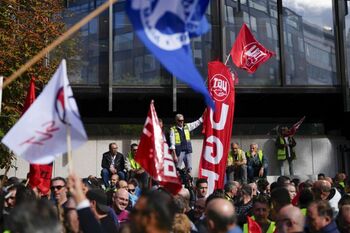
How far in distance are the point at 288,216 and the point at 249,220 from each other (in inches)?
88.8

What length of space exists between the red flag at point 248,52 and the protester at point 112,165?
132 inches

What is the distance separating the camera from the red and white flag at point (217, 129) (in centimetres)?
1018

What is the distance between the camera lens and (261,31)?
1908cm

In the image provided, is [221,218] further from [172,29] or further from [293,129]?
[293,129]

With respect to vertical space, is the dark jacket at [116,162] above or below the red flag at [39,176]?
above

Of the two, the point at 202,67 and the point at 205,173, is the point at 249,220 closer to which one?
the point at 205,173

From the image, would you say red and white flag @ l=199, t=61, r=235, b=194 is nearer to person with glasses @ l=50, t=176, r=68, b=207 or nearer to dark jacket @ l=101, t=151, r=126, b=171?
person with glasses @ l=50, t=176, r=68, b=207

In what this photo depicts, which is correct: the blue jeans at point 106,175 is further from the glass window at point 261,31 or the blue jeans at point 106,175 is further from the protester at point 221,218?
the protester at point 221,218

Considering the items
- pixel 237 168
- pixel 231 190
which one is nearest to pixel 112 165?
pixel 237 168

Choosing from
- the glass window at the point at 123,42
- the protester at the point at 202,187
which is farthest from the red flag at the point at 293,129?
the protester at the point at 202,187

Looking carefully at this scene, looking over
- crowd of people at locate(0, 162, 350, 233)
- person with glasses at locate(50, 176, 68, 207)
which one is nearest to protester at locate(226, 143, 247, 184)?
crowd of people at locate(0, 162, 350, 233)

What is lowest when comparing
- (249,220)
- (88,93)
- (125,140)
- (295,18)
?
(249,220)

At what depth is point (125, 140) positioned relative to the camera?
18.9m

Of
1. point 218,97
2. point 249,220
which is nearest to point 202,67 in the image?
point 218,97
